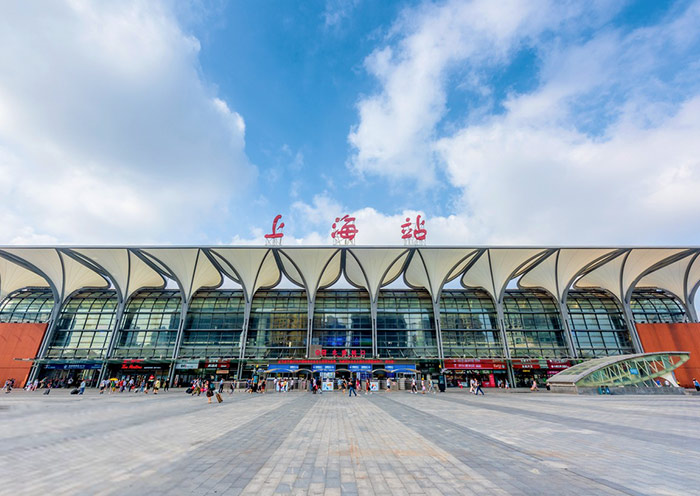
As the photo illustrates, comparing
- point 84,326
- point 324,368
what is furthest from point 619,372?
point 84,326

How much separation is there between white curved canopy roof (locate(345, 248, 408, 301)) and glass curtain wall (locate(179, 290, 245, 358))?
17.6 metres

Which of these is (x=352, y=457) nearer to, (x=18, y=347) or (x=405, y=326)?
(x=405, y=326)

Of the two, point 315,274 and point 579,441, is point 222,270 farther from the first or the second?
point 579,441

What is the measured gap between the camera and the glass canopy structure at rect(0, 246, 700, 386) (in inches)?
1545

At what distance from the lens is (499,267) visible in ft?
135

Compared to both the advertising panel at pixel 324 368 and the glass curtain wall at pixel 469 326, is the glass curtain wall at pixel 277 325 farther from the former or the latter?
the glass curtain wall at pixel 469 326

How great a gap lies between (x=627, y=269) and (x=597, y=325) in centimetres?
893

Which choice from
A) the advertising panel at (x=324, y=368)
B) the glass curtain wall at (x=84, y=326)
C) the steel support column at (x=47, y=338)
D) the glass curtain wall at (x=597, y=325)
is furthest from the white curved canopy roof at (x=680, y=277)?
the steel support column at (x=47, y=338)

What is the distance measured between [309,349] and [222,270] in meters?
17.2

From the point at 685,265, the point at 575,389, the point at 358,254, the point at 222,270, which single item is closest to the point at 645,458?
the point at 575,389

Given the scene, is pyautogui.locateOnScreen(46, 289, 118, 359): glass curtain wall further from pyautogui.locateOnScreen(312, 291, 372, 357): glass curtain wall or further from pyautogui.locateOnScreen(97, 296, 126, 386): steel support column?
pyautogui.locateOnScreen(312, 291, 372, 357): glass curtain wall

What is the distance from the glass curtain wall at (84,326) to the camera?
131 feet

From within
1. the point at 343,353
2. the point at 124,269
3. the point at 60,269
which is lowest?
the point at 343,353

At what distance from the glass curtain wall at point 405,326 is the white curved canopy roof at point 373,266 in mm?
3502
